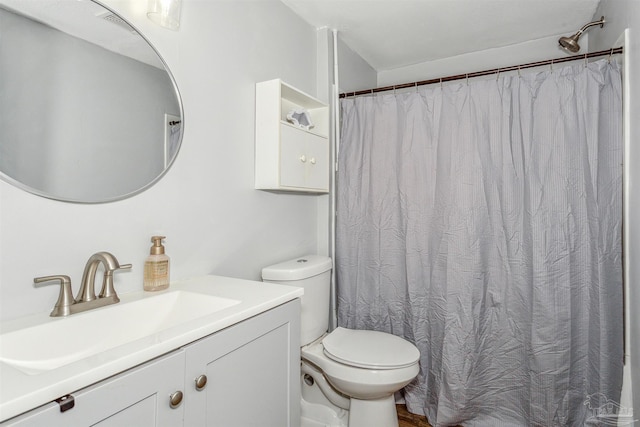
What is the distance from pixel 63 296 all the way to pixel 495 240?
1.80 m

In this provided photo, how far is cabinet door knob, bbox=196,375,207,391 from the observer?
2.68ft

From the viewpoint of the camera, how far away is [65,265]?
0.97 m

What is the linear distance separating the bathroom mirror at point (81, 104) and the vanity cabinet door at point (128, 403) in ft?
1.90

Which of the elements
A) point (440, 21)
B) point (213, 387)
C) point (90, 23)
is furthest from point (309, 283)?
point (440, 21)

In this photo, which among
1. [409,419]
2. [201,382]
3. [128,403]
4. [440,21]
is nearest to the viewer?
[128,403]

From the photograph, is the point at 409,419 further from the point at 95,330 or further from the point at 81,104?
the point at 81,104

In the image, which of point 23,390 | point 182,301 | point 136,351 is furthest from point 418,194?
point 23,390

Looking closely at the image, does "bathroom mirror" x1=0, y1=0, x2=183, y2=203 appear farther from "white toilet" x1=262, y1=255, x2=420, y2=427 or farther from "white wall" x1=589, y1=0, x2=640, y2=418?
"white wall" x1=589, y1=0, x2=640, y2=418

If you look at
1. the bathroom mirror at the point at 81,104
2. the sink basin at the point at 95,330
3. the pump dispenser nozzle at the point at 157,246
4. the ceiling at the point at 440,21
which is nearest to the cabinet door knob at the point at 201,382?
the sink basin at the point at 95,330

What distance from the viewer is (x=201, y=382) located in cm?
82

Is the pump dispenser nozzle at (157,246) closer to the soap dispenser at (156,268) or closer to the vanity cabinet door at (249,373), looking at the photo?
the soap dispenser at (156,268)

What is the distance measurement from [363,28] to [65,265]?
2.07 m

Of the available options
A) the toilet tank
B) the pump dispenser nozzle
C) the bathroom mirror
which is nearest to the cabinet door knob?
the pump dispenser nozzle

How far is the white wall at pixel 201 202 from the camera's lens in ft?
3.00
